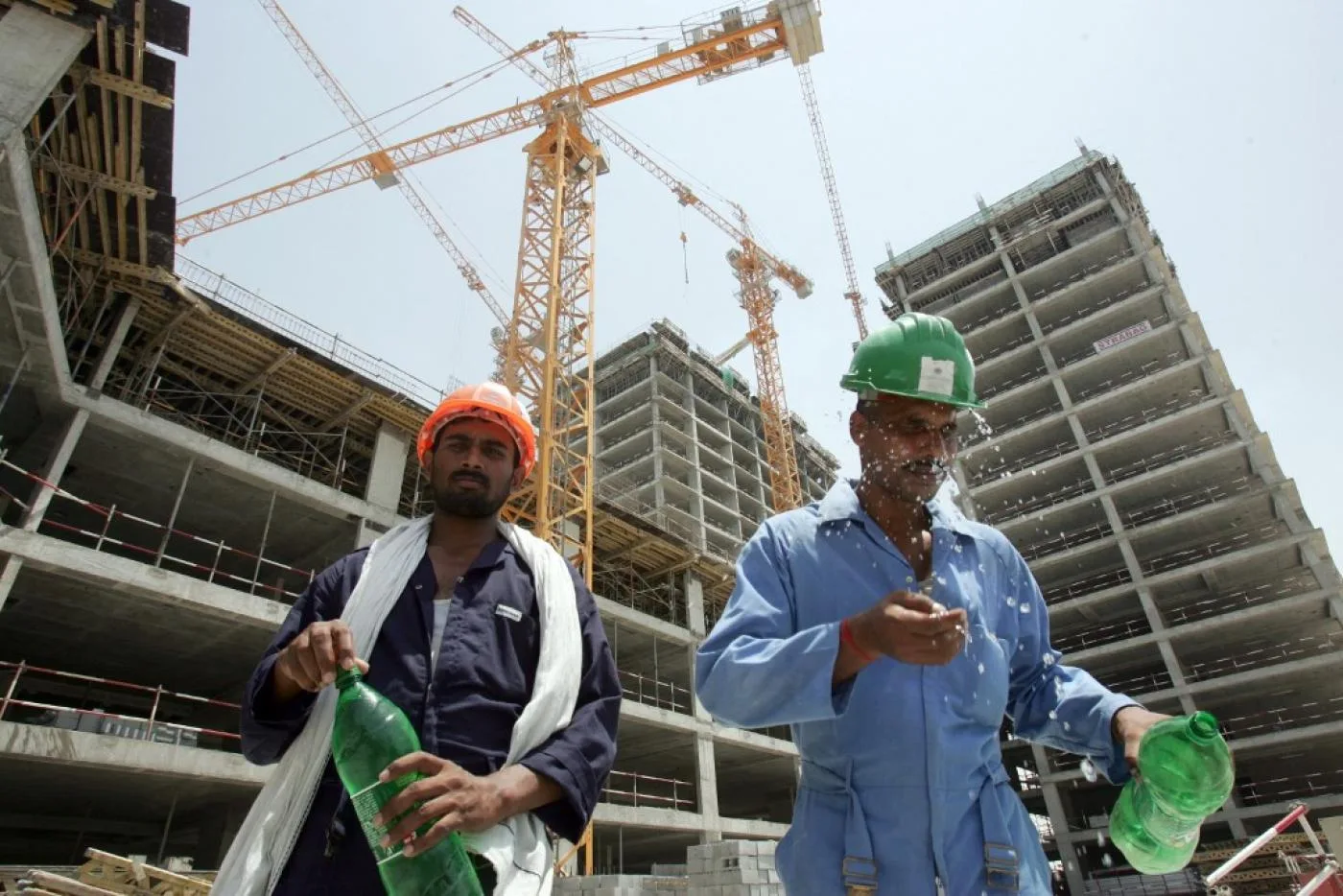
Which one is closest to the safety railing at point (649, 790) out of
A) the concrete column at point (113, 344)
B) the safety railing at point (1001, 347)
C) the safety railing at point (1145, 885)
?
the safety railing at point (1145, 885)

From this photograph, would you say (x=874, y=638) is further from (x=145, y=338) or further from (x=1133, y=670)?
(x=1133, y=670)

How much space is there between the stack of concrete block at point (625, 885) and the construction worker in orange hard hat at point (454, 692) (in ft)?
37.0

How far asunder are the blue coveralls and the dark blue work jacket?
0.44 meters

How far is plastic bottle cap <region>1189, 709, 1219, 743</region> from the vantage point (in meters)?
1.36

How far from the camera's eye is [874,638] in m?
1.32

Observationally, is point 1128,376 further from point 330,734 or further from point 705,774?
point 330,734

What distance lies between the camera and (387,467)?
646 inches

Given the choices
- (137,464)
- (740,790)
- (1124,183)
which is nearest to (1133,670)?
(740,790)

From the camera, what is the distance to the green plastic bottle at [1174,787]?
54.0 inches

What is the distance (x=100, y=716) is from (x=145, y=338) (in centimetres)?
712

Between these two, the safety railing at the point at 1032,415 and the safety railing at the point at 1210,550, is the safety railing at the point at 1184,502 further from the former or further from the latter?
the safety railing at the point at 1032,415

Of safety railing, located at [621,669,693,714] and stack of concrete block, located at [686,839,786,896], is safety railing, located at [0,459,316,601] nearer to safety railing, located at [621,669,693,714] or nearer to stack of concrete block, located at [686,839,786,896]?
stack of concrete block, located at [686,839,786,896]

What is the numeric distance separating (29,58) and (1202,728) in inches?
413

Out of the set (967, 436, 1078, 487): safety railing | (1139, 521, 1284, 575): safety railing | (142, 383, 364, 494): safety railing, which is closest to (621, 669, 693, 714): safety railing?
(142, 383, 364, 494): safety railing
